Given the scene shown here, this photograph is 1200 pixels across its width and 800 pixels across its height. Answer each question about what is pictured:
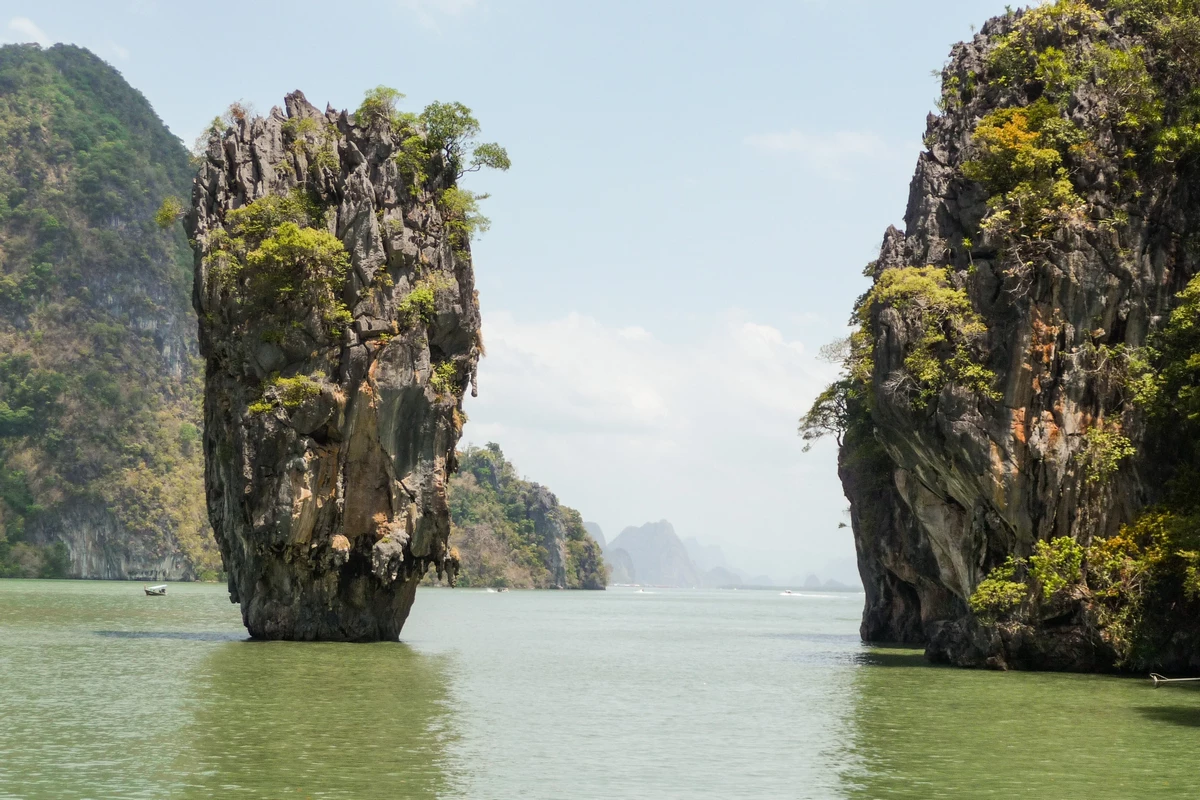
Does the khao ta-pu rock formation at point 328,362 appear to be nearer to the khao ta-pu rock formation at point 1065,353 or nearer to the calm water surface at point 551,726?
the calm water surface at point 551,726

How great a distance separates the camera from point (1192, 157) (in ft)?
111

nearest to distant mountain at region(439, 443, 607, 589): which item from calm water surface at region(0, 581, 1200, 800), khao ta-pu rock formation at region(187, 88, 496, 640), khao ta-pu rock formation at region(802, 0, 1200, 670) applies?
khao ta-pu rock formation at region(187, 88, 496, 640)

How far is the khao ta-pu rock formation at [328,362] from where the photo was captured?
37406mm

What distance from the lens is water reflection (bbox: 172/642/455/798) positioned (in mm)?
16047

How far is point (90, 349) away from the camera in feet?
431

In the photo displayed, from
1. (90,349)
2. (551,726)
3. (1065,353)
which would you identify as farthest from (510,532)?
(551,726)

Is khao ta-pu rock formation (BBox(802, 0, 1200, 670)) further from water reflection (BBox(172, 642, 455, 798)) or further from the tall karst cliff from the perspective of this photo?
the tall karst cliff

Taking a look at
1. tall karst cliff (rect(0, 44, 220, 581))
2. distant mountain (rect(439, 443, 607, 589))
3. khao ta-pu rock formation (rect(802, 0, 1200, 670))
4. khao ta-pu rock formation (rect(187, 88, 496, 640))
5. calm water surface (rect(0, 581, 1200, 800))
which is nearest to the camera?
calm water surface (rect(0, 581, 1200, 800))

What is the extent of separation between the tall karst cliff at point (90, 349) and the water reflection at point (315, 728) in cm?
9216

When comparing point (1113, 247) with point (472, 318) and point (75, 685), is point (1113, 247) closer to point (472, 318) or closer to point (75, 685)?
point (472, 318)

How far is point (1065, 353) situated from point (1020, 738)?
14.6 meters

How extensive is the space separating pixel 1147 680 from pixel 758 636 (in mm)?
26975

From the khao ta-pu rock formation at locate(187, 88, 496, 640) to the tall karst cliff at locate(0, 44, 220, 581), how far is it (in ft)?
273

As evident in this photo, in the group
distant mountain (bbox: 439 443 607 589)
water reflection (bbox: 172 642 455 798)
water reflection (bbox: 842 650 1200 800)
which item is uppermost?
distant mountain (bbox: 439 443 607 589)
